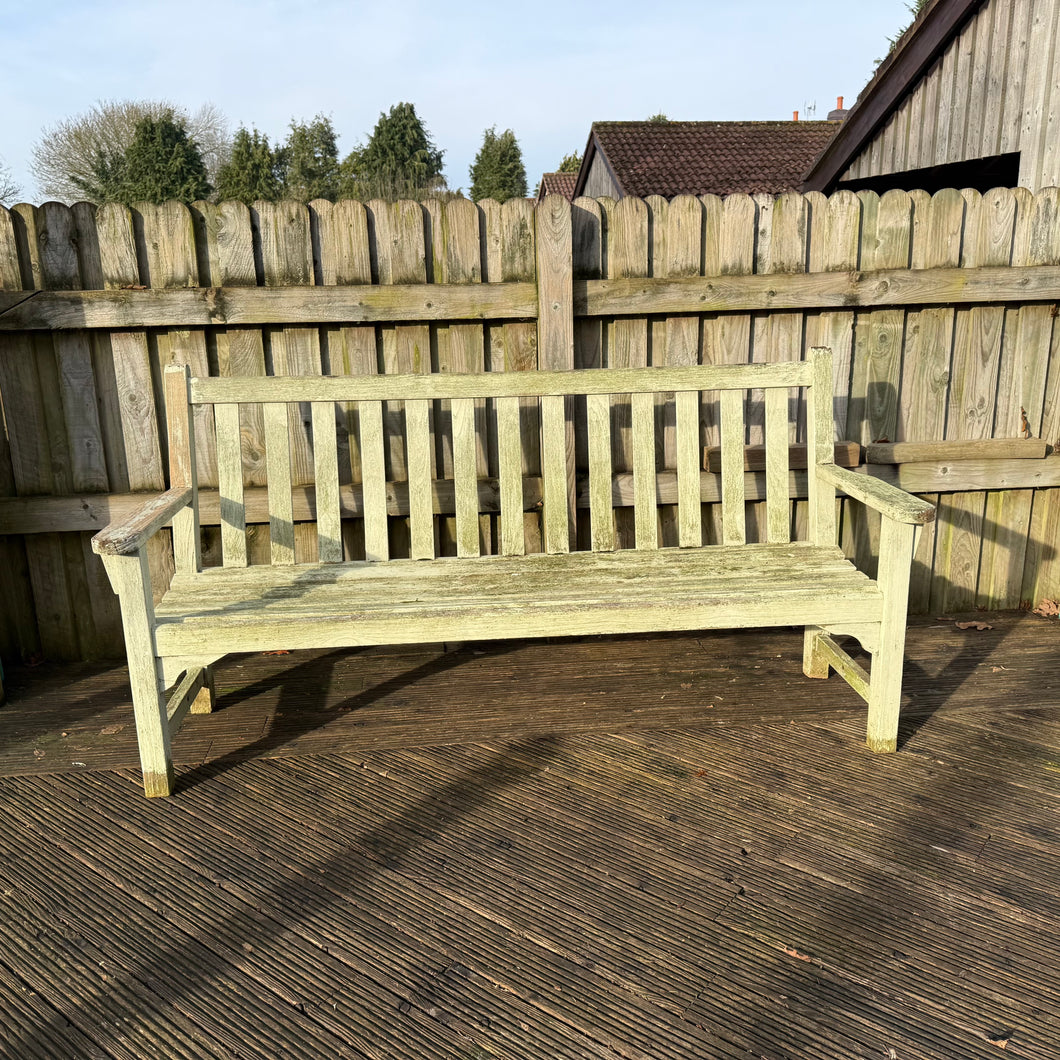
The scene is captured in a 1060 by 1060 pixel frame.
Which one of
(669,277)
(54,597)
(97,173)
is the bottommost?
(54,597)

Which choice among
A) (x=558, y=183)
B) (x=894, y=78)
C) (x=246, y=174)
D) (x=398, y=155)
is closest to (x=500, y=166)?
(x=398, y=155)

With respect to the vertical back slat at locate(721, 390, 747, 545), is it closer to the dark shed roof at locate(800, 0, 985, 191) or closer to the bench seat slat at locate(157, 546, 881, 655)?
the bench seat slat at locate(157, 546, 881, 655)

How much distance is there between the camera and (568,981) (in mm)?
1896

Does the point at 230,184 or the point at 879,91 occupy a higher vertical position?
the point at 230,184

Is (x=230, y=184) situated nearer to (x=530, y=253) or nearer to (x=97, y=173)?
(x=97, y=173)

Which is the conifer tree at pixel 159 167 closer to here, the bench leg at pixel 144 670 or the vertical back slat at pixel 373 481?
the vertical back slat at pixel 373 481

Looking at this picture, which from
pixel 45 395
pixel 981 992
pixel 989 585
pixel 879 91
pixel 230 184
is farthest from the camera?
pixel 230 184

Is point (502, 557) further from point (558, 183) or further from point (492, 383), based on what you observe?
point (558, 183)

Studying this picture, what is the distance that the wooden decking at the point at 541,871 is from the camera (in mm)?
1791

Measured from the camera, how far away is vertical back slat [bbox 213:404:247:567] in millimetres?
3113

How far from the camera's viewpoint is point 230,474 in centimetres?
312

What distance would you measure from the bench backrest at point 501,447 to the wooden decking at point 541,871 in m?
0.63

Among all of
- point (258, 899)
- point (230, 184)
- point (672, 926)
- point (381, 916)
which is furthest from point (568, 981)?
point (230, 184)

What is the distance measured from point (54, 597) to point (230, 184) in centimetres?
3416
